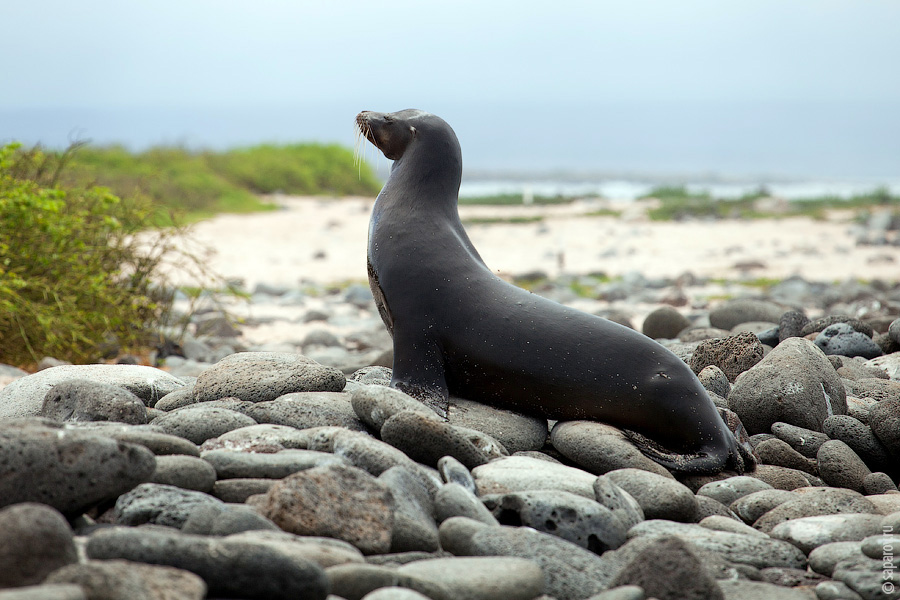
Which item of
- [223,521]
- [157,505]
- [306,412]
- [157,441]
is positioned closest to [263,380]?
[306,412]

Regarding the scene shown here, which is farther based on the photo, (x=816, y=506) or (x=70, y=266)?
(x=70, y=266)

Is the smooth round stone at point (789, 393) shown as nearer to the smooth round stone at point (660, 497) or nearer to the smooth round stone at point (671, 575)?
the smooth round stone at point (660, 497)

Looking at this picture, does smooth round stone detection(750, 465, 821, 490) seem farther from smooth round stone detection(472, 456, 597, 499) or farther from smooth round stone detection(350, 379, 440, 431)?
smooth round stone detection(350, 379, 440, 431)

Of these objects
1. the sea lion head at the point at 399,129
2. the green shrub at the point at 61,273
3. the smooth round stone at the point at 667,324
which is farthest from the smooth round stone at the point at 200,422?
the smooth round stone at the point at 667,324

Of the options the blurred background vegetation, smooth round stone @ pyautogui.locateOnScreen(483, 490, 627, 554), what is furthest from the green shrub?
smooth round stone @ pyautogui.locateOnScreen(483, 490, 627, 554)

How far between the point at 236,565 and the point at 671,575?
1.41 m

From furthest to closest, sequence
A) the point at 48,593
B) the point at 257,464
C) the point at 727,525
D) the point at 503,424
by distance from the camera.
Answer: the point at 503,424 → the point at 727,525 → the point at 257,464 → the point at 48,593

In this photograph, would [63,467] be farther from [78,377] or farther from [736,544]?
[736,544]

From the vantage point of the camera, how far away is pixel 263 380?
176 inches

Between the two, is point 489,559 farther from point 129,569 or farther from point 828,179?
point 828,179

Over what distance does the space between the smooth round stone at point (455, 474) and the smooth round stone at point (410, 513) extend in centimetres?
15

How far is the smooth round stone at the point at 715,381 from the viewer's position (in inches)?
217

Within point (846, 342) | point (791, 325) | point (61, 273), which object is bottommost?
point (846, 342)

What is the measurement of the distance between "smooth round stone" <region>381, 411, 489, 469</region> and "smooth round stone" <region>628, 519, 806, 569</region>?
2.72 feet
